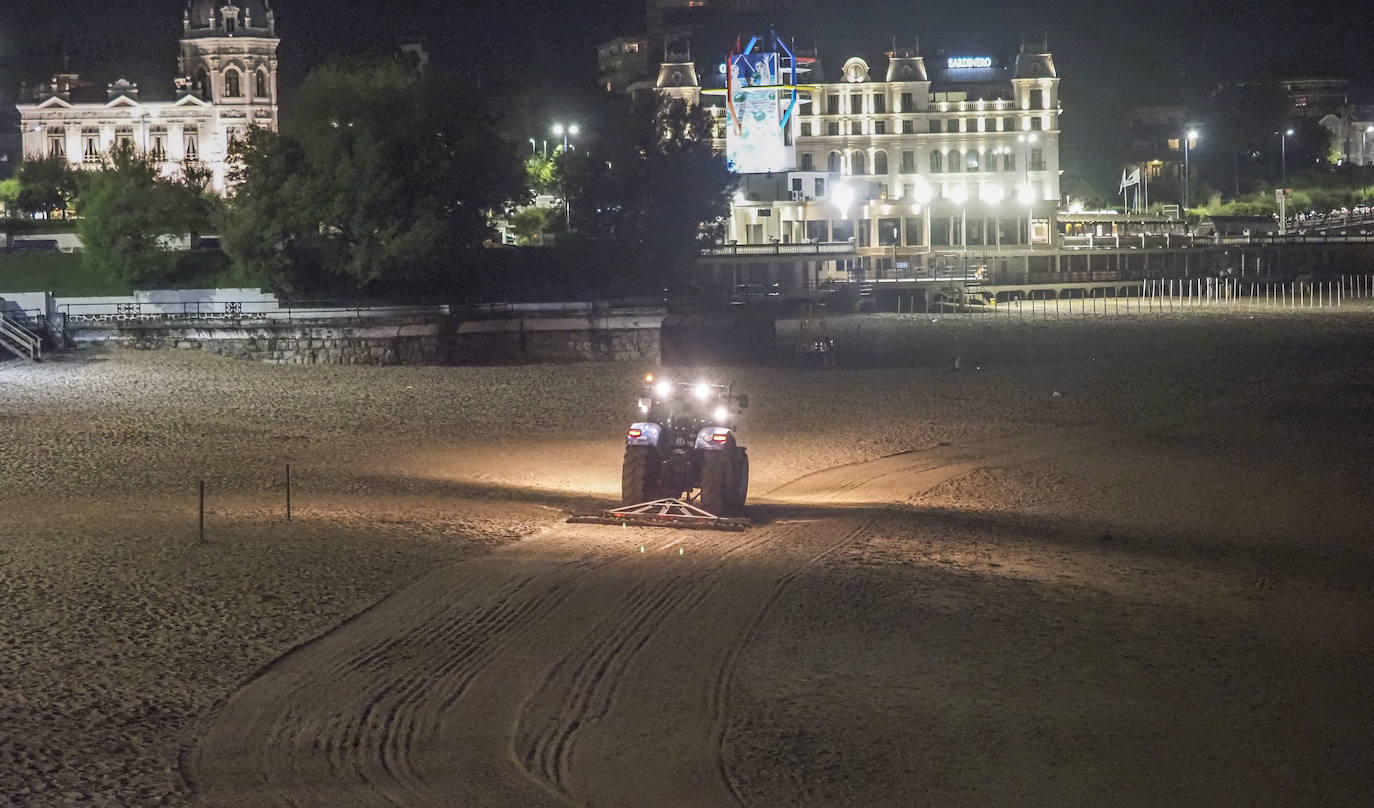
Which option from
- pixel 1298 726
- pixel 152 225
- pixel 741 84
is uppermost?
pixel 741 84

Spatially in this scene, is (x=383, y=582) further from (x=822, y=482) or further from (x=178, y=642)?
(x=822, y=482)

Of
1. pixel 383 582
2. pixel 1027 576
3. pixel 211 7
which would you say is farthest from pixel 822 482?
pixel 211 7

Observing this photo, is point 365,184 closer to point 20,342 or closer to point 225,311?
point 225,311

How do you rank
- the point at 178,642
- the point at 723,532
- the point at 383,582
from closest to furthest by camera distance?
the point at 178,642 < the point at 383,582 < the point at 723,532

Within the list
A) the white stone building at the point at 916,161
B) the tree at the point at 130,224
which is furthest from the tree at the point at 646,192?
the tree at the point at 130,224

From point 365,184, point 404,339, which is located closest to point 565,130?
point 365,184

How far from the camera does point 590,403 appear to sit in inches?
1325

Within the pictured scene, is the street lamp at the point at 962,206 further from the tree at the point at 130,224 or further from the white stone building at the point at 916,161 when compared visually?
the tree at the point at 130,224

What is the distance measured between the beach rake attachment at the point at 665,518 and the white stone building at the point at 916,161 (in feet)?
249

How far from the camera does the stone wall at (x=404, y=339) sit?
1870 inches

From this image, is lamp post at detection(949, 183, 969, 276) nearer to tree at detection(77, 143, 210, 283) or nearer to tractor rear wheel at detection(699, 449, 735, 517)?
tree at detection(77, 143, 210, 283)

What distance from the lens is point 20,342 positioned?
144 feet

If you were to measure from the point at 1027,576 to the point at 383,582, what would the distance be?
6845 millimetres

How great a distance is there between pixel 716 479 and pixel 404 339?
32181mm
